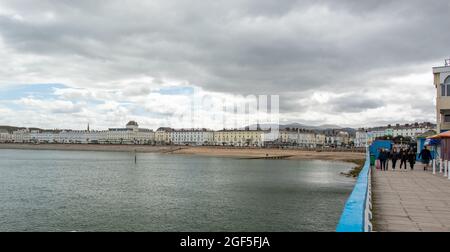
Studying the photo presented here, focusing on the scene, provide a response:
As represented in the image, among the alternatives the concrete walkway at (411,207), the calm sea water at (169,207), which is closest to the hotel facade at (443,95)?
the calm sea water at (169,207)

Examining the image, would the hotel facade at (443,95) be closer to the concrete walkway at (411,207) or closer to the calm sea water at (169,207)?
the calm sea water at (169,207)

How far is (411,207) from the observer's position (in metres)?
11.4

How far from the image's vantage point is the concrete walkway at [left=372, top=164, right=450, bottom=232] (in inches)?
347

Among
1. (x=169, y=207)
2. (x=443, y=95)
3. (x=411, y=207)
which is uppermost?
(x=443, y=95)

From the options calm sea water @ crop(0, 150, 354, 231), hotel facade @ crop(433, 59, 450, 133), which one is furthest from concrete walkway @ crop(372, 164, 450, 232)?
hotel facade @ crop(433, 59, 450, 133)

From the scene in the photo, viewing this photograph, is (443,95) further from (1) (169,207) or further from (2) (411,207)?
(2) (411,207)

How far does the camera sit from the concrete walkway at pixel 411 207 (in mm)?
8812

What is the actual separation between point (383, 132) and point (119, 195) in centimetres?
17981

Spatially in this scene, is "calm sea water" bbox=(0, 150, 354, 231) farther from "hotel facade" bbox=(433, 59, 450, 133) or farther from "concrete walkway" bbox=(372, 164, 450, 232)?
"hotel facade" bbox=(433, 59, 450, 133)

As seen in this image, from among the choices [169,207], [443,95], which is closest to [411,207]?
[169,207]

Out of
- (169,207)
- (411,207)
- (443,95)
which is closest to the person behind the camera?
(411,207)

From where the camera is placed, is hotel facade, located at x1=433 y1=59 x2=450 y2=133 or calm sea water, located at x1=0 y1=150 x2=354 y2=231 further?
hotel facade, located at x1=433 y1=59 x2=450 y2=133
